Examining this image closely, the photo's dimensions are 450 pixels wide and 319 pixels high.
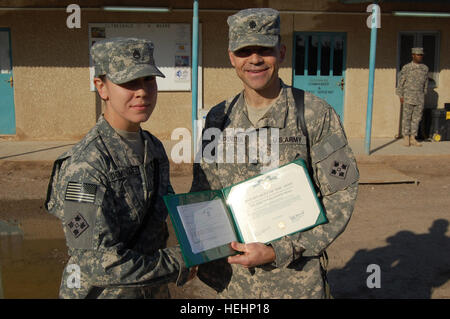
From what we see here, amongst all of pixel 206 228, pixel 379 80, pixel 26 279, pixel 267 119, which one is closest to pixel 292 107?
pixel 267 119

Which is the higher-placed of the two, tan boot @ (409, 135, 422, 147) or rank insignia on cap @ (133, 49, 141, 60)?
rank insignia on cap @ (133, 49, 141, 60)

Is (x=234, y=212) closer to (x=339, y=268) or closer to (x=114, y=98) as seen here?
(x=114, y=98)

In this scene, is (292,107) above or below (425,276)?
above

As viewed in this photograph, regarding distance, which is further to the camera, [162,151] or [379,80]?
[379,80]

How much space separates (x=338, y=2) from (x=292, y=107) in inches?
319

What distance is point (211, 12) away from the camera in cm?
929

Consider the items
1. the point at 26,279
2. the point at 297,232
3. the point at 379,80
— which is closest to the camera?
the point at 297,232

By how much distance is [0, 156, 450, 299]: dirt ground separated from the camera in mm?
3678

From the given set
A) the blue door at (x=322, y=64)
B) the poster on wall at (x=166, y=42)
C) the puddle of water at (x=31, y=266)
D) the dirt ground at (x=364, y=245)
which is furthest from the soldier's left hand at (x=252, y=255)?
the blue door at (x=322, y=64)

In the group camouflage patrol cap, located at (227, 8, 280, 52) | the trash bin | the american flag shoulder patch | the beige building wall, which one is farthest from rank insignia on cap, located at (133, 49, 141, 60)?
the trash bin

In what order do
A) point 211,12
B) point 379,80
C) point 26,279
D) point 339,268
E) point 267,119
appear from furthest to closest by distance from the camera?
1. point 379,80
2. point 211,12
3. point 339,268
4. point 26,279
5. point 267,119

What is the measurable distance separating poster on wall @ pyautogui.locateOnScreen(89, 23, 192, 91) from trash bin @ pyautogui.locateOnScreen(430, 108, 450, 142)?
5.26 m

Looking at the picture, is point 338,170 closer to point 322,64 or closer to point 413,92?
point 413,92

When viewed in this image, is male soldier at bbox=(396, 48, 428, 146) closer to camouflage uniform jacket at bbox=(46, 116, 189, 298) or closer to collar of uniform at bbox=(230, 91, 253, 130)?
collar of uniform at bbox=(230, 91, 253, 130)
